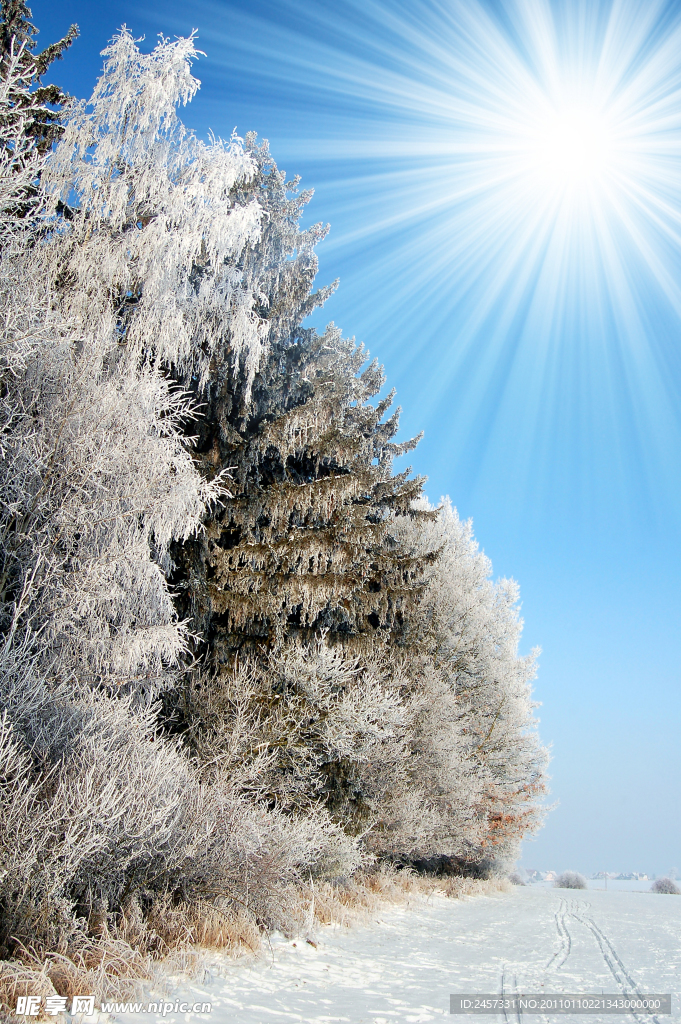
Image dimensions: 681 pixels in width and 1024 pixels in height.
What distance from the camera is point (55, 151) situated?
920cm

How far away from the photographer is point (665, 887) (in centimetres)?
3838

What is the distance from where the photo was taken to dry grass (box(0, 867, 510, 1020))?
3.70 m

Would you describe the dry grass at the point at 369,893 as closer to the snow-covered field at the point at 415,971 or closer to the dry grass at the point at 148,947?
the dry grass at the point at 148,947

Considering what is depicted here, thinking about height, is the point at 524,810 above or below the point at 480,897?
above

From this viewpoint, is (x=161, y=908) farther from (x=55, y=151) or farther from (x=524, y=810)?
(x=524, y=810)

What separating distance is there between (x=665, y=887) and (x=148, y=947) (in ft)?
146

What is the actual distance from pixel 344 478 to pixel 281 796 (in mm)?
4839

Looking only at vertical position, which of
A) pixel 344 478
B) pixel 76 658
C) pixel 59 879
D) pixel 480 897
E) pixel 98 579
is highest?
pixel 344 478

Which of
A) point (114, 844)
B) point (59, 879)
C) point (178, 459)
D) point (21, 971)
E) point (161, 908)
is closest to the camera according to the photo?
point (21, 971)

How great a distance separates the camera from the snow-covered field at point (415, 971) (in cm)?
424

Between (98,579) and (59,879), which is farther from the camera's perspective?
(98,579)

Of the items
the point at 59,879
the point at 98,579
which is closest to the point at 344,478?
the point at 98,579

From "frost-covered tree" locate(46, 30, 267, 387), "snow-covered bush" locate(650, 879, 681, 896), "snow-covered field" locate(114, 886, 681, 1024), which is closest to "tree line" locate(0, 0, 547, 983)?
"frost-covered tree" locate(46, 30, 267, 387)

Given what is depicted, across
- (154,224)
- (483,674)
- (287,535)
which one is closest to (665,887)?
(483,674)
